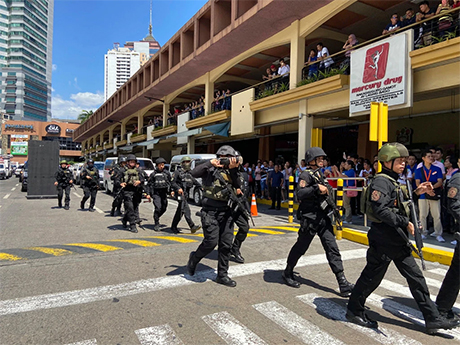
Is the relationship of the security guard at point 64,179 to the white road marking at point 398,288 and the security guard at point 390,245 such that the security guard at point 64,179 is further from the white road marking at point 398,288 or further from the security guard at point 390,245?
the security guard at point 390,245

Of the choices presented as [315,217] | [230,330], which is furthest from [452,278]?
[230,330]

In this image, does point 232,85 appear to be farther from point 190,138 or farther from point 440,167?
point 440,167

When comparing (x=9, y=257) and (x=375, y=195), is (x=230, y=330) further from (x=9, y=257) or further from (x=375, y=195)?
(x=9, y=257)

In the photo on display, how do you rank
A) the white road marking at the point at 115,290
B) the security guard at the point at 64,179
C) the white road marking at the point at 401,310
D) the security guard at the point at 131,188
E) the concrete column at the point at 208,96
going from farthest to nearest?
the concrete column at the point at 208,96
the security guard at the point at 64,179
the security guard at the point at 131,188
the white road marking at the point at 115,290
the white road marking at the point at 401,310

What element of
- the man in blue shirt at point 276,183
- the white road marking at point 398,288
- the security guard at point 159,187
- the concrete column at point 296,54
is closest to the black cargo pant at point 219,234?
the white road marking at point 398,288

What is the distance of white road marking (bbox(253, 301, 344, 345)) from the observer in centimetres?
299

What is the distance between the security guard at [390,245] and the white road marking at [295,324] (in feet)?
1.53

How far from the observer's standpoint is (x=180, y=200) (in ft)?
25.5

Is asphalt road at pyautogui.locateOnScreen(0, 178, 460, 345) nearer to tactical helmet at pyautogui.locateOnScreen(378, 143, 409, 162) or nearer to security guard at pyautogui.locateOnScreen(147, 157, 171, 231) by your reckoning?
security guard at pyautogui.locateOnScreen(147, 157, 171, 231)

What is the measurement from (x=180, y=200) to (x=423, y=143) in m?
11.5

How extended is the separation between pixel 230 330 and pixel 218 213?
167cm

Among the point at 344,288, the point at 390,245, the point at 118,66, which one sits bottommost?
the point at 344,288

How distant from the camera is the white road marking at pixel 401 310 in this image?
3.39m

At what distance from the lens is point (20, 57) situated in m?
118
